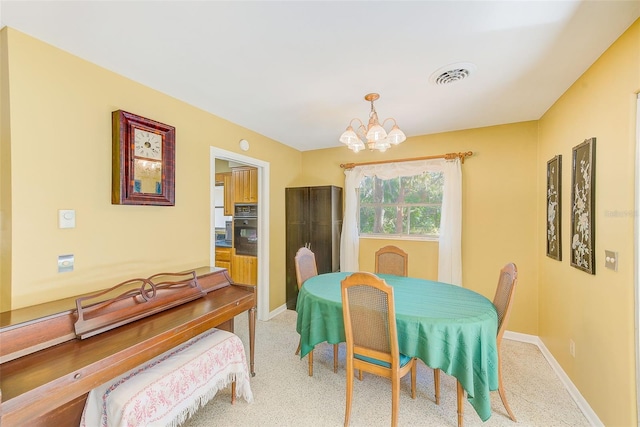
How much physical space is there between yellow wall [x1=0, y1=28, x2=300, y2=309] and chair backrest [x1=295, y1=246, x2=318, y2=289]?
3.52 ft

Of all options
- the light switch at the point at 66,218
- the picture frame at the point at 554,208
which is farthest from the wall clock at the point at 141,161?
the picture frame at the point at 554,208

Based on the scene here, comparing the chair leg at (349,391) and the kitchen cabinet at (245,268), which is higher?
the kitchen cabinet at (245,268)

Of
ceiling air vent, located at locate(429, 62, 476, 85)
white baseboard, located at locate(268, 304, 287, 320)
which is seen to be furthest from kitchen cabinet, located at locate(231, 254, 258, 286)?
ceiling air vent, located at locate(429, 62, 476, 85)

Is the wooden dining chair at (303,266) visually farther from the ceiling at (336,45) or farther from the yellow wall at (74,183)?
the ceiling at (336,45)

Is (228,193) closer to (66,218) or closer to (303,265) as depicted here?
(303,265)

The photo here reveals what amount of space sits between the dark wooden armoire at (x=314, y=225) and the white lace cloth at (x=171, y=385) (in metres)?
2.00

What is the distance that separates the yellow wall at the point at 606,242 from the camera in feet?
5.00

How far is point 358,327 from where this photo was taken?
185 centimetres

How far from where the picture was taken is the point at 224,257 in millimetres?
4430

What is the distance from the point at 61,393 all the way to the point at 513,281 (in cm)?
261

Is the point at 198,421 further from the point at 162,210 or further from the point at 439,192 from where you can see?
the point at 439,192

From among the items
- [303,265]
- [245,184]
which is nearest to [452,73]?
[303,265]

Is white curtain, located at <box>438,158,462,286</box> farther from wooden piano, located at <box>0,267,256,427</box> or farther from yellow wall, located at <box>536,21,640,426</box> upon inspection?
wooden piano, located at <box>0,267,256,427</box>

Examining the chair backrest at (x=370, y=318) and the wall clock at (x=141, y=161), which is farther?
the wall clock at (x=141, y=161)
